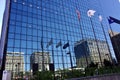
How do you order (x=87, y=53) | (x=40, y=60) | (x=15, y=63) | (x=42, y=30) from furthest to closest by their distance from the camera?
(x=87, y=53) < (x=42, y=30) < (x=40, y=60) < (x=15, y=63)

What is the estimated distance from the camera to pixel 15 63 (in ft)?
88.0

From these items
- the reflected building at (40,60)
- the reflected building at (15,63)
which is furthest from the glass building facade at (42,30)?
the reflected building at (40,60)

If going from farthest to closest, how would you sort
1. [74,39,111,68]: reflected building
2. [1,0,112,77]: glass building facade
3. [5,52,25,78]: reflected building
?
[74,39,111,68]: reflected building
[1,0,112,77]: glass building facade
[5,52,25,78]: reflected building

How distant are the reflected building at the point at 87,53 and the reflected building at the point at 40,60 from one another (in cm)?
1025

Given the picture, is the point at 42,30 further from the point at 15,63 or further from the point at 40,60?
the point at 15,63

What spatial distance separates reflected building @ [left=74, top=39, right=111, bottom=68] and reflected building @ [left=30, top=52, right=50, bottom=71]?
10.3 metres

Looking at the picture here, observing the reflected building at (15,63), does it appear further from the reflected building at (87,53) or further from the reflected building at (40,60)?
the reflected building at (87,53)

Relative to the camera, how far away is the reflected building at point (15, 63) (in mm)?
25625

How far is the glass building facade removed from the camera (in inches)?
1121

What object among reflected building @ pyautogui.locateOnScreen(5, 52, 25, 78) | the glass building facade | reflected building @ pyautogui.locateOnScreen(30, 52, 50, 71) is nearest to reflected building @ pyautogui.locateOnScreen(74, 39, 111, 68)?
the glass building facade

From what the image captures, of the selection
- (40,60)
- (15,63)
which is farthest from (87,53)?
(15,63)

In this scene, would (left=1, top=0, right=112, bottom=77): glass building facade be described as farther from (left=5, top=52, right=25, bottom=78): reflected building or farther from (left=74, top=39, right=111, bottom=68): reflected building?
(left=74, top=39, right=111, bottom=68): reflected building

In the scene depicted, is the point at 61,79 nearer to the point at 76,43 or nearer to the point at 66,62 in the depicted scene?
the point at 66,62

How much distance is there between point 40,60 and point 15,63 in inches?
248
